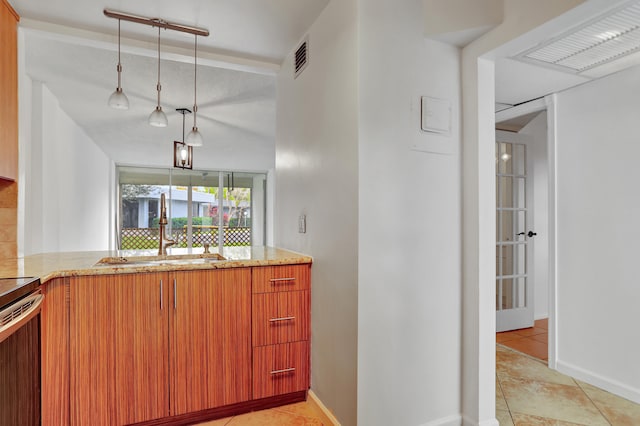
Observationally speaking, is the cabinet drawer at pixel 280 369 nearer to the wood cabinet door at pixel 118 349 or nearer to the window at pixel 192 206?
the wood cabinet door at pixel 118 349

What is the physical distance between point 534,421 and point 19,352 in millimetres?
2595

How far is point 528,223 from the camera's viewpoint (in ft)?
12.5

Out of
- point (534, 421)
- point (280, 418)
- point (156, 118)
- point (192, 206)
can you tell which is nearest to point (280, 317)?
point (280, 418)

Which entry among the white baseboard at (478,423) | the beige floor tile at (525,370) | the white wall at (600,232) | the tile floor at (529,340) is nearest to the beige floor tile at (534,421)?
the white baseboard at (478,423)

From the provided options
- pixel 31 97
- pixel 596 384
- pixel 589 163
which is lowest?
pixel 596 384

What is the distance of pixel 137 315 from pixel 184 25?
5.70 feet

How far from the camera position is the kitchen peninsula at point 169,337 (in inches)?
67.4

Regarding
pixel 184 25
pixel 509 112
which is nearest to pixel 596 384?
pixel 509 112

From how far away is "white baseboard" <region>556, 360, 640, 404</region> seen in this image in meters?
2.26

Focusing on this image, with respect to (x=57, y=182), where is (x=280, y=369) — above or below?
below

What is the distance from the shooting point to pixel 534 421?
2055 millimetres

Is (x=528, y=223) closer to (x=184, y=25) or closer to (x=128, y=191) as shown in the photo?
(x=184, y=25)

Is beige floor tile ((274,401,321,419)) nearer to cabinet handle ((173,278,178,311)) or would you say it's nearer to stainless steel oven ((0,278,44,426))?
cabinet handle ((173,278,178,311))

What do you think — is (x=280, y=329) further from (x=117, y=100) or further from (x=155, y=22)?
(x=155, y=22)
